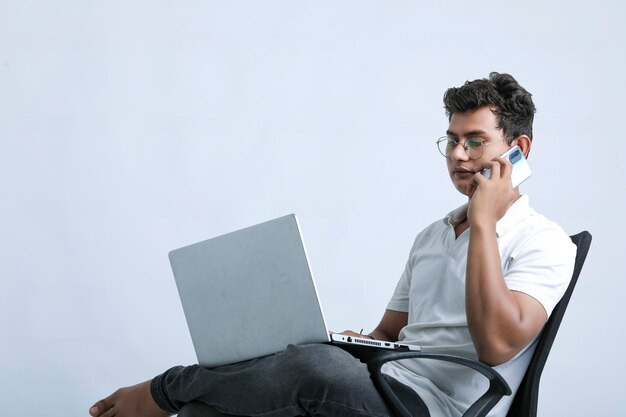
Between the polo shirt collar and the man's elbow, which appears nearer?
the man's elbow

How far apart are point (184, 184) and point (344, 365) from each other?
6.88 feet

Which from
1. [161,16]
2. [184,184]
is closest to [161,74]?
[161,16]

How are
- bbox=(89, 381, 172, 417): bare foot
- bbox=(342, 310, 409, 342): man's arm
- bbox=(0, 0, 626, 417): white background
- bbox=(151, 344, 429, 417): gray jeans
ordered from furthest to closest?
bbox=(0, 0, 626, 417): white background < bbox=(342, 310, 409, 342): man's arm < bbox=(89, 381, 172, 417): bare foot < bbox=(151, 344, 429, 417): gray jeans

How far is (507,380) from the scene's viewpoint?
2102mm

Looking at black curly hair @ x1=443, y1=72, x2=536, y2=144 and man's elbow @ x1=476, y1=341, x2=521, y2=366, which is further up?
black curly hair @ x1=443, y1=72, x2=536, y2=144

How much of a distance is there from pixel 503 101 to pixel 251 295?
3.02ft

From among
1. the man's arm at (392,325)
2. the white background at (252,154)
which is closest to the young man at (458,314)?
the man's arm at (392,325)

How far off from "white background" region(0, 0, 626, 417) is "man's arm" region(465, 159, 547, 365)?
1.97 metres

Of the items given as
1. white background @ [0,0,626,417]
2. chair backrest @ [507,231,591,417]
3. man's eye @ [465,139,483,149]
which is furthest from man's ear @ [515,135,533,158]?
white background @ [0,0,626,417]

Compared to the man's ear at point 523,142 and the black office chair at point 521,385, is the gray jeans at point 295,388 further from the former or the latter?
the man's ear at point 523,142

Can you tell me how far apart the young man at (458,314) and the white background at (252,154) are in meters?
1.47

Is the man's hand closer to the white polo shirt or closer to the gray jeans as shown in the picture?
the white polo shirt

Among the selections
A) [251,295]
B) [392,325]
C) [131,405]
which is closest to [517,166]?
[392,325]

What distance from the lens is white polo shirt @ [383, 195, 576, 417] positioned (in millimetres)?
2078
